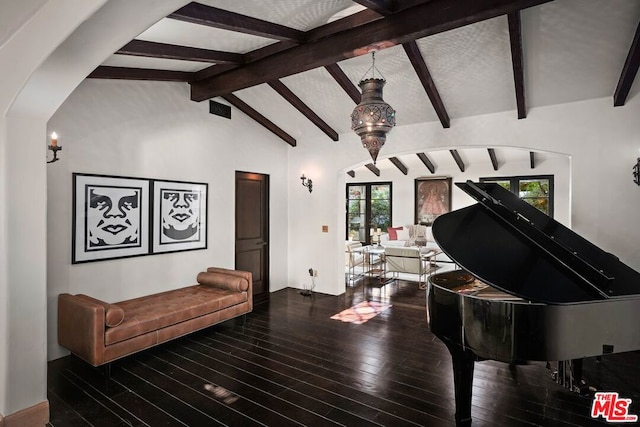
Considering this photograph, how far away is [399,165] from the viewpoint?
1019 cm

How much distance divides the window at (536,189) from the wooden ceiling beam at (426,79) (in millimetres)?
5146

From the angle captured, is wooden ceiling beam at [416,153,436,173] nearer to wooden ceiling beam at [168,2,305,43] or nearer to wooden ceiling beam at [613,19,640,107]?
wooden ceiling beam at [613,19,640,107]

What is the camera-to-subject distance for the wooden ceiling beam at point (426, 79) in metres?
3.83

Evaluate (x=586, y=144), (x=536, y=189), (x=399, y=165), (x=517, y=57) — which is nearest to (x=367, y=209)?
(x=399, y=165)

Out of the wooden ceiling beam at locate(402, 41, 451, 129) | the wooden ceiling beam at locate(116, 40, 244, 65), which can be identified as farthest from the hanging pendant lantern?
the wooden ceiling beam at locate(116, 40, 244, 65)

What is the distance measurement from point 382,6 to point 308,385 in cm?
357

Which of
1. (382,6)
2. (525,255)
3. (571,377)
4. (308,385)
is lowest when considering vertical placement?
(308,385)

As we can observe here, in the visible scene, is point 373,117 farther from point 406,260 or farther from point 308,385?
point 406,260

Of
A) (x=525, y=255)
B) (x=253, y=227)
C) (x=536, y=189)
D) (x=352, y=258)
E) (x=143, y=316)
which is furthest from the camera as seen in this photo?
(x=536, y=189)

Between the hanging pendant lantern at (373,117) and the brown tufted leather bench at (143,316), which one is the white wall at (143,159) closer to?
the brown tufted leather bench at (143,316)

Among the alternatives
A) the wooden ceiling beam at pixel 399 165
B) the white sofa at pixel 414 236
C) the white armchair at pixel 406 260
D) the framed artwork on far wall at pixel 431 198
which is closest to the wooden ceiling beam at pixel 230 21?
the white armchair at pixel 406 260

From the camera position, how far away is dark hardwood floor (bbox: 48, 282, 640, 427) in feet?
8.91

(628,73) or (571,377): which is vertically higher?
(628,73)

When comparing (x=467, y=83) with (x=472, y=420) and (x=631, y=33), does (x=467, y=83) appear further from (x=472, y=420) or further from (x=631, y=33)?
(x=472, y=420)
